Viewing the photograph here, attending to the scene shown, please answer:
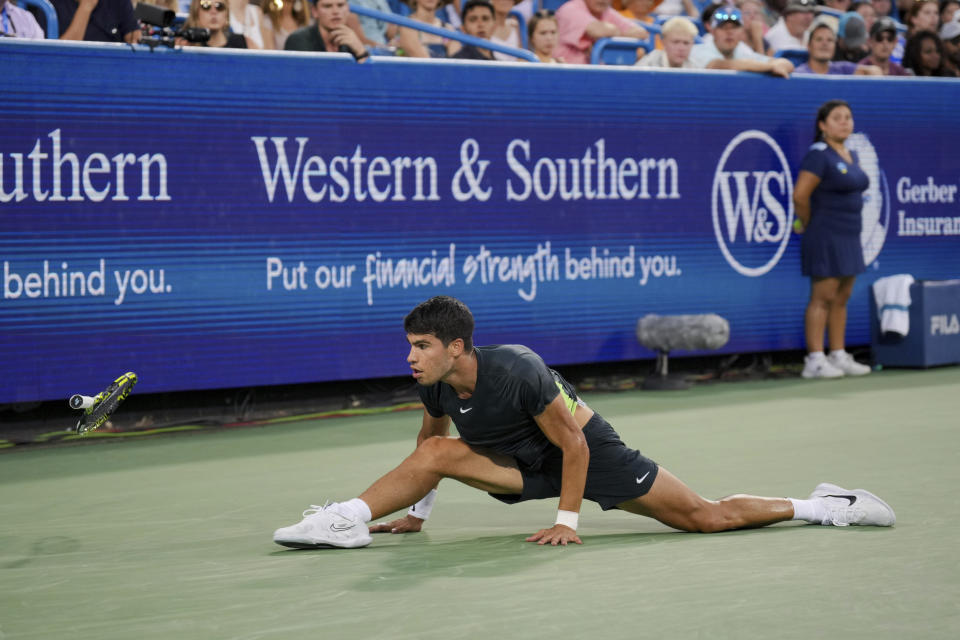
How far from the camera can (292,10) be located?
10.6 metres

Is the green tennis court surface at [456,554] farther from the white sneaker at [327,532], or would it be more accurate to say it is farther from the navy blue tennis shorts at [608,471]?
the navy blue tennis shorts at [608,471]

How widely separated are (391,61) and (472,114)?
816 millimetres

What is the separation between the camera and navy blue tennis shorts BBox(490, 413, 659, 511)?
5371mm

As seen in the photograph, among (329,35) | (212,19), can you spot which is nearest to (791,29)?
(329,35)

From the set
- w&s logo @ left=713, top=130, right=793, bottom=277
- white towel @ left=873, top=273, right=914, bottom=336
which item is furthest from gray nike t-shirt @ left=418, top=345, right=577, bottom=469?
white towel @ left=873, top=273, right=914, bottom=336

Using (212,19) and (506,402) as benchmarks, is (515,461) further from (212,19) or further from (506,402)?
(212,19)

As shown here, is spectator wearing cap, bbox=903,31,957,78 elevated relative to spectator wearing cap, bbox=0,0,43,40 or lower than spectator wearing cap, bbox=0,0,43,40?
elevated

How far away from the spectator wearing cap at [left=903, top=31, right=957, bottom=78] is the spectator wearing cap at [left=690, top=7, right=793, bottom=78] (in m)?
2.08

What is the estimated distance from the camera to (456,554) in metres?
5.21

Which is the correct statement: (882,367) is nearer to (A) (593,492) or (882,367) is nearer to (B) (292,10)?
(B) (292,10)

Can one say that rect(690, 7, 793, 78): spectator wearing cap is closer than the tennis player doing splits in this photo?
No

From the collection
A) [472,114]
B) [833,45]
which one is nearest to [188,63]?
[472,114]

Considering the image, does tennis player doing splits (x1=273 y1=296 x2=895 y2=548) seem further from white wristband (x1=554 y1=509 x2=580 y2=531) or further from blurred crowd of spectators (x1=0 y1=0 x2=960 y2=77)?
blurred crowd of spectators (x1=0 y1=0 x2=960 y2=77)

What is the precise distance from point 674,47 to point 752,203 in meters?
1.60
